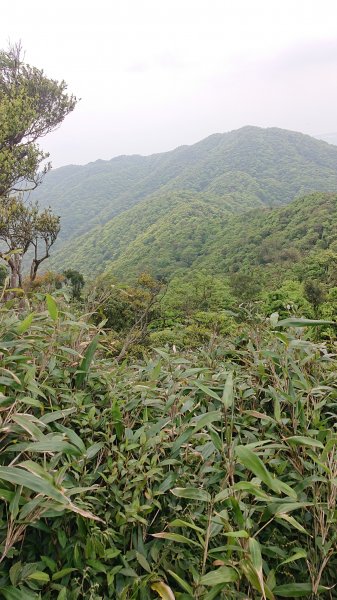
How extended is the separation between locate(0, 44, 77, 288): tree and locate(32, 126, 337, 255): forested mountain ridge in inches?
1728

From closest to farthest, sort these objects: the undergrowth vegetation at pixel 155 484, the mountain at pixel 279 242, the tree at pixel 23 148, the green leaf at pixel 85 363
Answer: the undergrowth vegetation at pixel 155 484 < the green leaf at pixel 85 363 < the tree at pixel 23 148 < the mountain at pixel 279 242

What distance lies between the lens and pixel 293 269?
2341 centimetres

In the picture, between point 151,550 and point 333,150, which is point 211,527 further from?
point 333,150

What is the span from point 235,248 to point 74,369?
35500 mm

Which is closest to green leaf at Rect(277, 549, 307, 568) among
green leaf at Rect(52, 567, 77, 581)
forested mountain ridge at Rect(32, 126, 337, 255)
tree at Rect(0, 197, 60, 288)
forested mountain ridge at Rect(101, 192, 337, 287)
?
green leaf at Rect(52, 567, 77, 581)

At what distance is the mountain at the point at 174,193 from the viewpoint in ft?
142

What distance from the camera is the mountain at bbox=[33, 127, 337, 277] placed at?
43.4 meters

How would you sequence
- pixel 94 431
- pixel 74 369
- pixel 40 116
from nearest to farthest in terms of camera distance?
1. pixel 94 431
2. pixel 74 369
3. pixel 40 116

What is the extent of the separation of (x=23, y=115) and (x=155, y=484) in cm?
1163

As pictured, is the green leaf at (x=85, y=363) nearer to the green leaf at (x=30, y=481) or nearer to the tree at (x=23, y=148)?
the green leaf at (x=30, y=481)

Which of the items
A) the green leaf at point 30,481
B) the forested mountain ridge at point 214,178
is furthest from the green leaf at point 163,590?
the forested mountain ridge at point 214,178

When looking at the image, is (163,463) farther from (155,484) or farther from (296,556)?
(296,556)

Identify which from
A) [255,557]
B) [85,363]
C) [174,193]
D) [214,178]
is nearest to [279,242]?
[85,363]

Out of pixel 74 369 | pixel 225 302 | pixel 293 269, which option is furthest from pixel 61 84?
pixel 293 269
